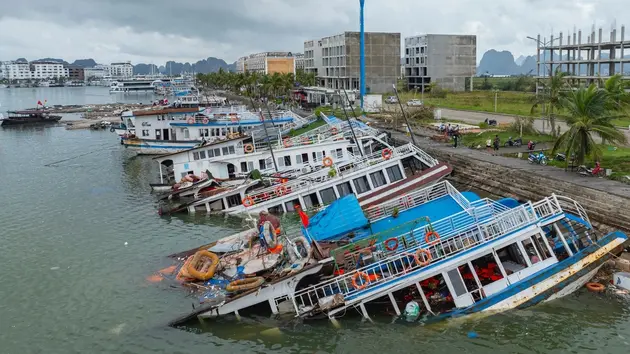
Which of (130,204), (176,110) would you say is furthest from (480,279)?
(176,110)

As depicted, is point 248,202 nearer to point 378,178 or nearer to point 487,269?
point 378,178


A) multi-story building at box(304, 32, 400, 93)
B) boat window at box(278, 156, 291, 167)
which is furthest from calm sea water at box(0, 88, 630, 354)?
multi-story building at box(304, 32, 400, 93)

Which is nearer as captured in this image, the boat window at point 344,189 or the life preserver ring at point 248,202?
the boat window at point 344,189

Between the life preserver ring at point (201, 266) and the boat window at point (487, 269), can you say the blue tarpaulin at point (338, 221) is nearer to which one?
the life preserver ring at point (201, 266)

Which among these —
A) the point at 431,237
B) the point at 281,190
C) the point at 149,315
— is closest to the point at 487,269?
the point at 431,237

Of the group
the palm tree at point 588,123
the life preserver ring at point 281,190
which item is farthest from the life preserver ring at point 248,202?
the palm tree at point 588,123

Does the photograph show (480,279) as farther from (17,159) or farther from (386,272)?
(17,159)
